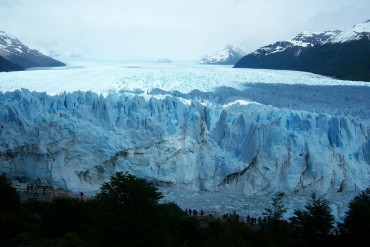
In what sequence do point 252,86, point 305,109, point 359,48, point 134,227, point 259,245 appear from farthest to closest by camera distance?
point 359,48 → point 252,86 → point 305,109 → point 259,245 → point 134,227

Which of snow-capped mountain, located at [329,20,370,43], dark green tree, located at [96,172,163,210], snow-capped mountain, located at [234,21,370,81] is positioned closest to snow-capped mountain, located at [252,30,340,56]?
snow-capped mountain, located at [234,21,370,81]

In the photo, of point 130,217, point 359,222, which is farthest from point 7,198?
point 359,222

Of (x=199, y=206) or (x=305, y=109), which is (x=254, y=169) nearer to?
(x=199, y=206)

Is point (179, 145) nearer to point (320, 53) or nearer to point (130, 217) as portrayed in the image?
point (130, 217)

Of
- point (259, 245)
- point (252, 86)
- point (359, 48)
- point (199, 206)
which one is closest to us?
point (259, 245)

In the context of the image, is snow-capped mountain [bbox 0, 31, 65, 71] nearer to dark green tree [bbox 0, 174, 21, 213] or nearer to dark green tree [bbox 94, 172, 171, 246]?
dark green tree [bbox 0, 174, 21, 213]

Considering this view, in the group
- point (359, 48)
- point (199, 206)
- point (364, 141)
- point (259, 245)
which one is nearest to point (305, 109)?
point (364, 141)

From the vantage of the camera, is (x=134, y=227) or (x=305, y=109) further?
(x=305, y=109)
